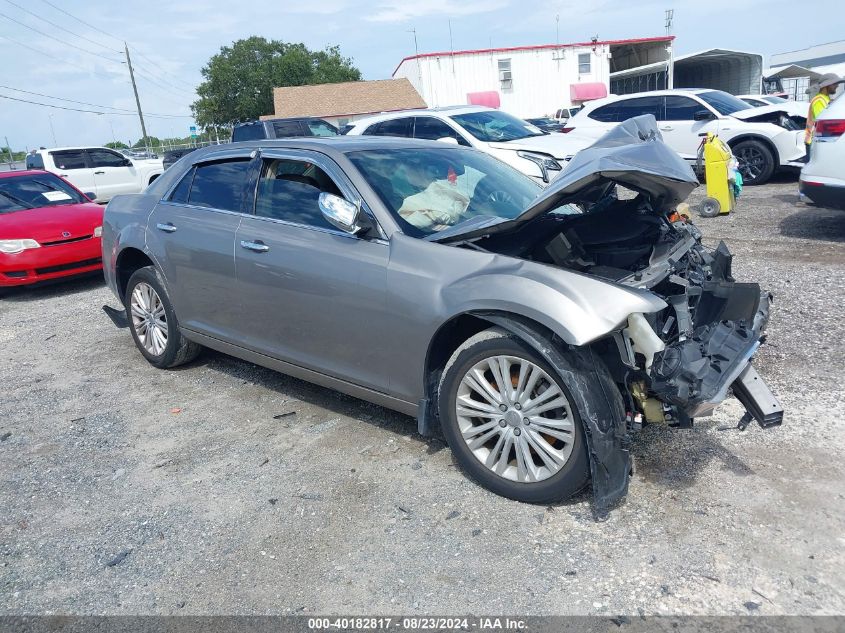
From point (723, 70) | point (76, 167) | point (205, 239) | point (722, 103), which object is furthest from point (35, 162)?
point (723, 70)

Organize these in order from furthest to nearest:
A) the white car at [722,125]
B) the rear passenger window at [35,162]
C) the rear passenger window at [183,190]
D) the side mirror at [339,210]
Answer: the rear passenger window at [35,162] < the white car at [722,125] < the rear passenger window at [183,190] < the side mirror at [339,210]

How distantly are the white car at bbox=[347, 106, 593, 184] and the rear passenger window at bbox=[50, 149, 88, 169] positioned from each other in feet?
24.8

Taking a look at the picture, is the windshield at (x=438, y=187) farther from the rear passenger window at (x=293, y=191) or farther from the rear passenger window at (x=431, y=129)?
the rear passenger window at (x=431, y=129)

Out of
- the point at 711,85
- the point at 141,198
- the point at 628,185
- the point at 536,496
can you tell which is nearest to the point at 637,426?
the point at 536,496

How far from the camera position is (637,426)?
3.04 metres

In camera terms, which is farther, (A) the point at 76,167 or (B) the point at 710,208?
(A) the point at 76,167

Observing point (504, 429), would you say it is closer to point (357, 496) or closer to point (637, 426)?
point (637, 426)

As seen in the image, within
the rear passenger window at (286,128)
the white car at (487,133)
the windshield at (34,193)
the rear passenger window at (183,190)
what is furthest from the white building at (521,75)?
the rear passenger window at (183,190)

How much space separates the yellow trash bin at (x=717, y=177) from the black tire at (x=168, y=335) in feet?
24.1

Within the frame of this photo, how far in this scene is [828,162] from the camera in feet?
24.1

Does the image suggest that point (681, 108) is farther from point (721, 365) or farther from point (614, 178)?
point (721, 365)

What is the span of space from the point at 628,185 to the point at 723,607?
1.99 metres

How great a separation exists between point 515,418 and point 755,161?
36.1 feet

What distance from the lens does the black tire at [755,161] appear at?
12.0 m
